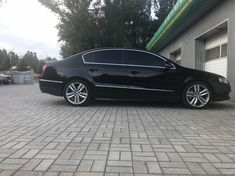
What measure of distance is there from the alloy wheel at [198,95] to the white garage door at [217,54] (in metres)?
2.19

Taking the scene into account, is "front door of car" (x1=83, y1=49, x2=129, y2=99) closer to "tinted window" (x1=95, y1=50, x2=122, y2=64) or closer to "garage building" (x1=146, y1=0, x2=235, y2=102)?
"tinted window" (x1=95, y1=50, x2=122, y2=64)

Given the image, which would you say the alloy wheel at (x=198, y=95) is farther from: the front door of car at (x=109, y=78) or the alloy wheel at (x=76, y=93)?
the alloy wheel at (x=76, y=93)

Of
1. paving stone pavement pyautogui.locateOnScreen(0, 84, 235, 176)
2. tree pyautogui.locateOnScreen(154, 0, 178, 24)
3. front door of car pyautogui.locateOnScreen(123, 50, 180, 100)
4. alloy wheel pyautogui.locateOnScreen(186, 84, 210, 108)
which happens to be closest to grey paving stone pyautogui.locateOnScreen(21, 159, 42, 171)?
paving stone pavement pyautogui.locateOnScreen(0, 84, 235, 176)

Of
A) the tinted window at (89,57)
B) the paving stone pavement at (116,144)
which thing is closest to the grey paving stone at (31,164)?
the paving stone pavement at (116,144)

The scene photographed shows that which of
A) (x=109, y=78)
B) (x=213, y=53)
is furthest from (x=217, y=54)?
(x=109, y=78)

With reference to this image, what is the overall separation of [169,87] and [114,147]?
14.2ft

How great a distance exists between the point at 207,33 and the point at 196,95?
4.23 metres

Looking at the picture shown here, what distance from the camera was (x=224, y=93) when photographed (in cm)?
814

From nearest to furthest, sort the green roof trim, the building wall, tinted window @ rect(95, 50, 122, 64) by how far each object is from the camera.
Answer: tinted window @ rect(95, 50, 122, 64), the building wall, the green roof trim

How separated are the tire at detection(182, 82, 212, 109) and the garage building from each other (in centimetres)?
139

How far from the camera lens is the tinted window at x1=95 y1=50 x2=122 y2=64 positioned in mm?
8578

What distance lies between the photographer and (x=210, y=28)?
10.8 meters

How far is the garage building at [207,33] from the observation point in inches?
363

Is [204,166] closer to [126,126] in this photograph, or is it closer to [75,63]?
[126,126]
